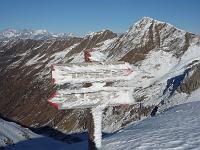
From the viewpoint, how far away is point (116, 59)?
10256cm

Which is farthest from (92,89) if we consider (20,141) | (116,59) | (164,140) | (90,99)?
(116,59)

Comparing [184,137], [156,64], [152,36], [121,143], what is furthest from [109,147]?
[152,36]

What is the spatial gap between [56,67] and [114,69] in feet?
6.01

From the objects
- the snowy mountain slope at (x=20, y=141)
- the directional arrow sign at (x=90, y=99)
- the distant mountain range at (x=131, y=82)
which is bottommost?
the snowy mountain slope at (x=20, y=141)

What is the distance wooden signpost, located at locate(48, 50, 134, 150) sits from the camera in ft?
31.8

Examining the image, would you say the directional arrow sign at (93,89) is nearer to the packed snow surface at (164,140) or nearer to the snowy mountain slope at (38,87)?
the packed snow surface at (164,140)

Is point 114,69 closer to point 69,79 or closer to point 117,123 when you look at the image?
point 69,79

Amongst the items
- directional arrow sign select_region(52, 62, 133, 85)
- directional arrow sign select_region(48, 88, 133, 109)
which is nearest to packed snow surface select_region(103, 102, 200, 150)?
directional arrow sign select_region(48, 88, 133, 109)

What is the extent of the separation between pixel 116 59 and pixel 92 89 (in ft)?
303

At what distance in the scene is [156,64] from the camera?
8194 centimetres

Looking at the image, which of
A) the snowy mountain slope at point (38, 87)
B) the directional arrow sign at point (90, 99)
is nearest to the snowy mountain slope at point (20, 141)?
the directional arrow sign at point (90, 99)

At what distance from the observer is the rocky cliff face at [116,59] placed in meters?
57.0

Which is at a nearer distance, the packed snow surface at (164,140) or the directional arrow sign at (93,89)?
the directional arrow sign at (93,89)

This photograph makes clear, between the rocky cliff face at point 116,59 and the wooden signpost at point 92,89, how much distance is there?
70 cm
